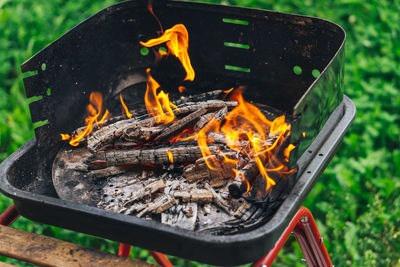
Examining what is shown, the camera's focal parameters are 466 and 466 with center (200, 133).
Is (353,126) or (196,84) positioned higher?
(196,84)

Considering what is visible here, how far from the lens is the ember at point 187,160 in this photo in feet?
5.50

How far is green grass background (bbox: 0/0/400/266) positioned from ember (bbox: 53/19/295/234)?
1072 millimetres

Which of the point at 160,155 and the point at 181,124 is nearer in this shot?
the point at 160,155

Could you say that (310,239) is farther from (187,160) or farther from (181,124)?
(181,124)

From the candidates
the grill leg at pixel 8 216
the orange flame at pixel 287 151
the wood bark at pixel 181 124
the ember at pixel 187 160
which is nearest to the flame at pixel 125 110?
the ember at pixel 187 160

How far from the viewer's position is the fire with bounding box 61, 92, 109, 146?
207 centimetres

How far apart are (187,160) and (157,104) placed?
49 cm

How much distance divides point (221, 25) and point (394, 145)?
6.23ft

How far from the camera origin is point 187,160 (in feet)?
6.17

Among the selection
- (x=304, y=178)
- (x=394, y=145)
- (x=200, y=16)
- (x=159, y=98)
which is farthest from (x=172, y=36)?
(x=394, y=145)

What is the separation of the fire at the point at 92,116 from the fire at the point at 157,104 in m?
0.24

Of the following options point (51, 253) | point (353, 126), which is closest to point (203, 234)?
point (51, 253)

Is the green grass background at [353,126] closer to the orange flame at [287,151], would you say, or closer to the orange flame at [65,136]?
the orange flame at [65,136]

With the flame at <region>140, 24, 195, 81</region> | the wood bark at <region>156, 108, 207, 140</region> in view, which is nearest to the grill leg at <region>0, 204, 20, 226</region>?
the wood bark at <region>156, 108, 207, 140</region>
